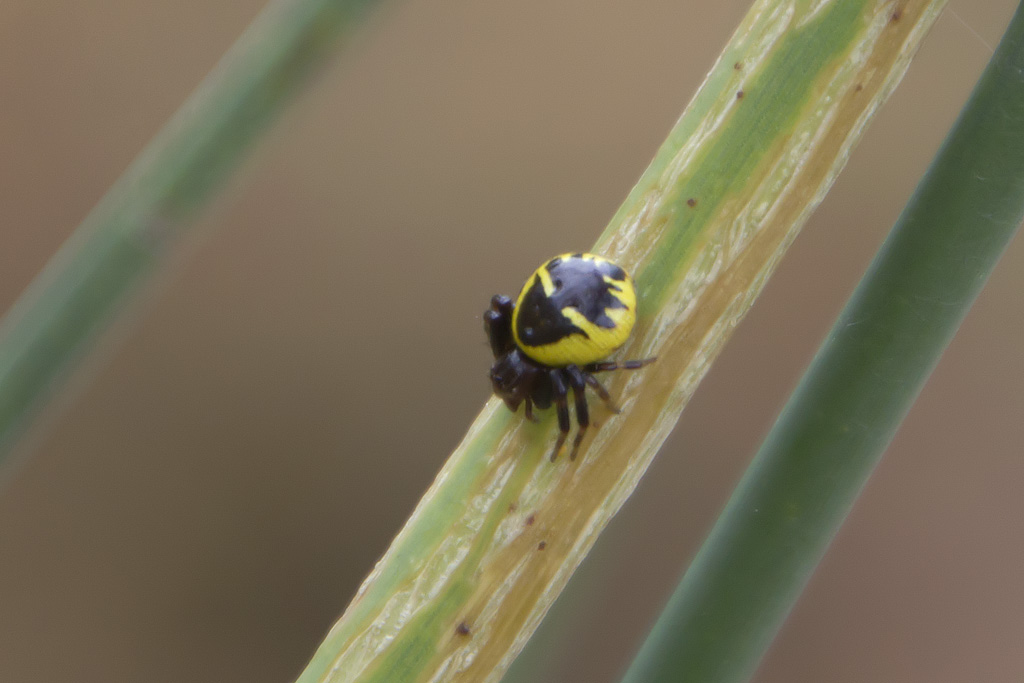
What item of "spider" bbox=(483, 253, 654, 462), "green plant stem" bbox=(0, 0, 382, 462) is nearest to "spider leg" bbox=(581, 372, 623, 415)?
"spider" bbox=(483, 253, 654, 462)

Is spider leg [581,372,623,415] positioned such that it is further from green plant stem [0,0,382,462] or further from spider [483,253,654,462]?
green plant stem [0,0,382,462]

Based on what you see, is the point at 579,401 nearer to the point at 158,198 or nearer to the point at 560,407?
the point at 560,407

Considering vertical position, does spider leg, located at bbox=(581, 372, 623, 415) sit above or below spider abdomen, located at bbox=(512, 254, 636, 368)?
below

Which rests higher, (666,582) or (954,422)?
(954,422)

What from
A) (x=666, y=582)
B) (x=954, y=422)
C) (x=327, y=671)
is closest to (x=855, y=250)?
(x=954, y=422)

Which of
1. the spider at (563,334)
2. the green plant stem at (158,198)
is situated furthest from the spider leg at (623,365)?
the green plant stem at (158,198)

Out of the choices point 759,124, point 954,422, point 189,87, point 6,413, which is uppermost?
point 954,422

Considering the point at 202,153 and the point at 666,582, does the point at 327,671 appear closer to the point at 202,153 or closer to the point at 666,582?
the point at 202,153
